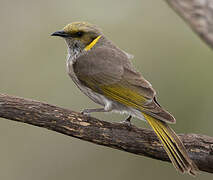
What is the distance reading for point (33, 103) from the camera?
17.2ft

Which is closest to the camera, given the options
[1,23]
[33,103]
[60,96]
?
[33,103]

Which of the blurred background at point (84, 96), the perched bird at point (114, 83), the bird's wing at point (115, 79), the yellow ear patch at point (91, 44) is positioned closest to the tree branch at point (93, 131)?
the perched bird at point (114, 83)

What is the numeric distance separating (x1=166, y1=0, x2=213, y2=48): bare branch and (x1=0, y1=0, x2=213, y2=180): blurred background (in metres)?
2.11

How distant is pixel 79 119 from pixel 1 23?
367 centimetres

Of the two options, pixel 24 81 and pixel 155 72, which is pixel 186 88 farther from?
pixel 24 81

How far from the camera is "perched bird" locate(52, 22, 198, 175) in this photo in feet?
16.7

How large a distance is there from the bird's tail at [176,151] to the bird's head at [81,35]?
62.4 inches

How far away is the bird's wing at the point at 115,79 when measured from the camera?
18.1 feet

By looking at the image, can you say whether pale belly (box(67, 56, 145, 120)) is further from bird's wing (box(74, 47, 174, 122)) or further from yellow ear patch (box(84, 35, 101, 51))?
yellow ear patch (box(84, 35, 101, 51))

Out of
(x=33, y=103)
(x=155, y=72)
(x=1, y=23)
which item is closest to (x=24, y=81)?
(x=1, y=23)

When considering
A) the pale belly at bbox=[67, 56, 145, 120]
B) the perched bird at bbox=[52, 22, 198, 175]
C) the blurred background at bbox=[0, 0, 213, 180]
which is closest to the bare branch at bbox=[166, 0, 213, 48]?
the perched bird at bbox=[52, 22, 198, 175]

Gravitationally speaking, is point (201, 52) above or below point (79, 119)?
above

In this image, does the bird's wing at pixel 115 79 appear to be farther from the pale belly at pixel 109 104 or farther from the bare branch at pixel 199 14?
the bare branch at pixel 199 14

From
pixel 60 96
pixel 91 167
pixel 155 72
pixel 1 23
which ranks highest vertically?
pixel 1 23
